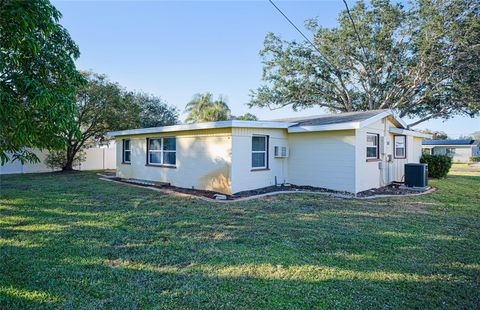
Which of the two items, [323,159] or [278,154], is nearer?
[323,159]

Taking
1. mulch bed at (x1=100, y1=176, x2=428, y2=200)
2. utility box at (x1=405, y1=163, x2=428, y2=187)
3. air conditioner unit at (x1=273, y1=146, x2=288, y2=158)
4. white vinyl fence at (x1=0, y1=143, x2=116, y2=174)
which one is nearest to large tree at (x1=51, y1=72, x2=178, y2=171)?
white vinyl fence at (x1=0, y1=143, x2=116, y2=174)

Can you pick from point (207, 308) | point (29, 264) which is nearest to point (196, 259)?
point (207, 308)

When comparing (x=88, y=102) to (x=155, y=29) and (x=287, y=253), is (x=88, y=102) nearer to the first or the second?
(x=155, y=29)

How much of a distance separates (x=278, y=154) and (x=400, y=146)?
6.15 metres

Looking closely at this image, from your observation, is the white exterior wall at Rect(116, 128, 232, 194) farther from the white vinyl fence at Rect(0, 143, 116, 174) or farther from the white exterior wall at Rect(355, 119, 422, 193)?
the white vinyl fence at Rect(0, 143, 116, 174)

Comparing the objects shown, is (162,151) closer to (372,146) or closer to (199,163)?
(199,163)

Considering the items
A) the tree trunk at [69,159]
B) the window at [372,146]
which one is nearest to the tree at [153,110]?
the tree trunk at [69,159]

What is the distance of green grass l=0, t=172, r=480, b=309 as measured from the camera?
9.83 feet

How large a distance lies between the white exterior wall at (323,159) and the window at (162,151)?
183 inches

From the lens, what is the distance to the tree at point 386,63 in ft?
55.3

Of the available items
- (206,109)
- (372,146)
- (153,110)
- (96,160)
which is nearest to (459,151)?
(206,109)

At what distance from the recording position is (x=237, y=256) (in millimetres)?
4117

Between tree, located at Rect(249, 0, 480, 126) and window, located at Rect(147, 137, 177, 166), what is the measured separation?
41.8ft

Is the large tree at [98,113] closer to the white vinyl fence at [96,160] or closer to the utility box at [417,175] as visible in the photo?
the white vinyl fence at [96,160]
